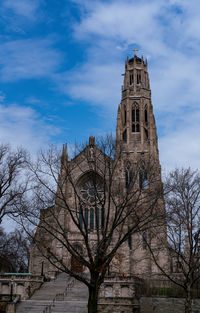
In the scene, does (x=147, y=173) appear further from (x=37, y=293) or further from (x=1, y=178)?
(x=37, y=293)

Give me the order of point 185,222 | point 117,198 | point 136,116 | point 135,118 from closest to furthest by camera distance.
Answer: point 185,222 → point 117,198 → point 135,118 → point 136,116

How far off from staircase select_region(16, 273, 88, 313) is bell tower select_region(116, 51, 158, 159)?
17213 mm

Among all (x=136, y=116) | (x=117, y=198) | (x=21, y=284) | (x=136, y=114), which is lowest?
(x=21, y=284)

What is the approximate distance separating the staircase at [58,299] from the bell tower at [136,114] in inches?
678

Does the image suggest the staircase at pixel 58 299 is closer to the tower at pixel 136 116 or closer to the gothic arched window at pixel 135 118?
the tower at pixel 136 116

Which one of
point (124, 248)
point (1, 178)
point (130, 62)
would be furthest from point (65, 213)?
point (130, 62)

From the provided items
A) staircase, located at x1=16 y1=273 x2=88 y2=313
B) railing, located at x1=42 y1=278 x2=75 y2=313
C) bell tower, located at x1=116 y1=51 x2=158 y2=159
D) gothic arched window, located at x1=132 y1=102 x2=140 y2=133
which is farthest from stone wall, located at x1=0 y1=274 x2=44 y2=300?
gothic arched window, located at x1=132 y1=102 x2=140 y2=133

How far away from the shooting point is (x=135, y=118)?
43.3 m

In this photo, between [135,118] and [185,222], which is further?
[135,118]

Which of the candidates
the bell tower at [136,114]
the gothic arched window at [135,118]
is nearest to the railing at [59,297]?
the bell tower at [136,114]

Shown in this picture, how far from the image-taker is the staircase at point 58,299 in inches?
843

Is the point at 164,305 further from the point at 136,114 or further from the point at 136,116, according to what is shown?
the point at 136,114

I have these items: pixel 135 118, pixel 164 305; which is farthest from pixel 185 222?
pixel 135 118

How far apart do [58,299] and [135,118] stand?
25.2 meters
